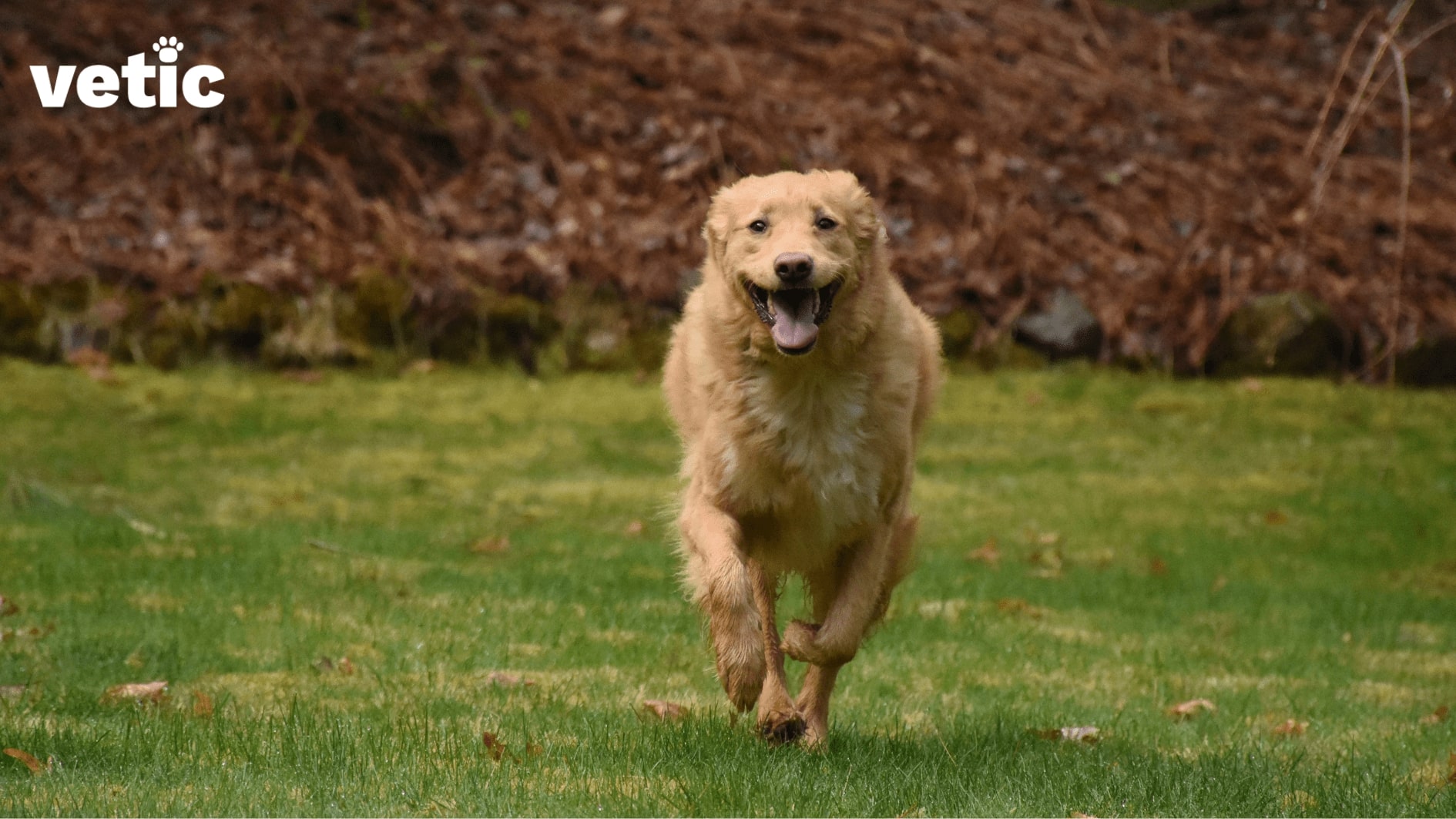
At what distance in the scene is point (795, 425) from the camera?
5070 mm

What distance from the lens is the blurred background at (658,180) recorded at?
13.4 metres

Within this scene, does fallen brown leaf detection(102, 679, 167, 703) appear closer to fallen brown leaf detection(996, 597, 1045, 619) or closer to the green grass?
the green grass

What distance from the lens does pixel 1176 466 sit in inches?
461

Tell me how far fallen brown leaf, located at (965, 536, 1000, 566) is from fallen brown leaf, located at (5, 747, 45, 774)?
6162 millimetres

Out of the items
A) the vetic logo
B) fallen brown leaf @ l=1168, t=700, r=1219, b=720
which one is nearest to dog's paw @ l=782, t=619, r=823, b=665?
fallen brown leaf @ l=1168, t=700, r=1219, b=720

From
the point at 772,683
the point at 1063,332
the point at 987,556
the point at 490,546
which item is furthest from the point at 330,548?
the point at 1063,332

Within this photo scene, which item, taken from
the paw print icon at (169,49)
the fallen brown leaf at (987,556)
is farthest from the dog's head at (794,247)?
the paw print icon at (169,49)

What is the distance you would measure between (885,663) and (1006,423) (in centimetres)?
590

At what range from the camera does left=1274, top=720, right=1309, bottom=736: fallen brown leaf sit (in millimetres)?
5988

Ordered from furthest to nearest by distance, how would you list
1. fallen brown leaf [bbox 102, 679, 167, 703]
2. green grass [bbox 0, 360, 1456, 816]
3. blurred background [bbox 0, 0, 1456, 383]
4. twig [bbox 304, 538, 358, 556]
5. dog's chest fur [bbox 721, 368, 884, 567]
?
1. blurred background [bbox 0, 0, 1456, 383]
2. twig [bbox 304, 538, 358, 556]
3. fallen brown leaf [bbox 102, 679, 167, 703]
4. dog's chest fur [bbox 721, 368, 884, 567]
5. green grass [bbox 0, 360, 1456, 816]

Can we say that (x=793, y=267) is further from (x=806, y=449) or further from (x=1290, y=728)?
(x=1290, y=728)

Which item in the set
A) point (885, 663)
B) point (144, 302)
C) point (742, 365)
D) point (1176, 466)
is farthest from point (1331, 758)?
point (144, 302)

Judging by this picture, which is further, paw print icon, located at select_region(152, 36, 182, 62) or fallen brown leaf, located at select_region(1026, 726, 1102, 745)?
paw print icon, located at select_region(152, 36, 182, 62)

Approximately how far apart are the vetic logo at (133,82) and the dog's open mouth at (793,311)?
11.6 meters
